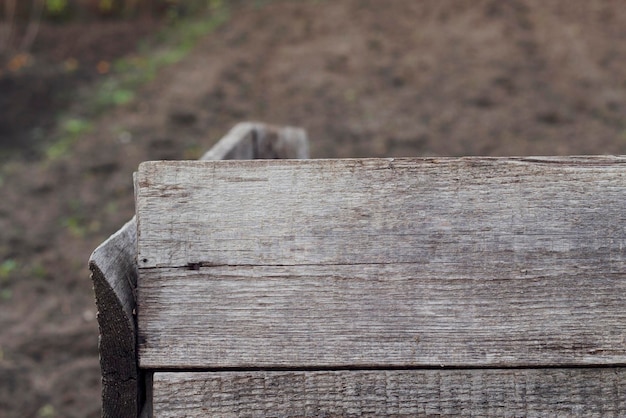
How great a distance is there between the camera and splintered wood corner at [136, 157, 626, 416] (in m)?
1.10

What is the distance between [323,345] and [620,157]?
21.9 inches

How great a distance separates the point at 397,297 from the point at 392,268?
0.05m

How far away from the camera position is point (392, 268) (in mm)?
1108

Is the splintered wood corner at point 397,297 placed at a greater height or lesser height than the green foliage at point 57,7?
lesser

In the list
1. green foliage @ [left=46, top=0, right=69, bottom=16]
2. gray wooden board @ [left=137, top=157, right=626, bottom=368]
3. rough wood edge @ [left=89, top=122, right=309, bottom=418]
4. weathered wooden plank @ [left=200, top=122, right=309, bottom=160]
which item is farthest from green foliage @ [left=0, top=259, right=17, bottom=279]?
green foliage @ [left=46, top=0, right=69, bottom=16]

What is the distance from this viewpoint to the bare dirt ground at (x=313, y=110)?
13.1 ft

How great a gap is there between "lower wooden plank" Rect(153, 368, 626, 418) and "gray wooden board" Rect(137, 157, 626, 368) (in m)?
0.02

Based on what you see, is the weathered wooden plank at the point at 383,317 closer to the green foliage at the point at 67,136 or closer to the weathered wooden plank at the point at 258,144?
the weathered wooden plank at the point at 258,144

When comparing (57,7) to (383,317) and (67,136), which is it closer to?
(67,136)

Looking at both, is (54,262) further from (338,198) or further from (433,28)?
(433,28)

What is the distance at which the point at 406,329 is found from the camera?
1.11m

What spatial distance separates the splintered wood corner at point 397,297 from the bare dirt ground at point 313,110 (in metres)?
2.42

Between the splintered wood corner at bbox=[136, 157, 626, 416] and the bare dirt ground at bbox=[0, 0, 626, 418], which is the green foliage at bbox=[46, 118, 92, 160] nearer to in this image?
the bare dirt ground at bbox=[0, 0, 626, 418]

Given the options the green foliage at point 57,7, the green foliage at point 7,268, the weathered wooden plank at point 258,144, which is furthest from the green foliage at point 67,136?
the weathered wooden plank at point 258,144
